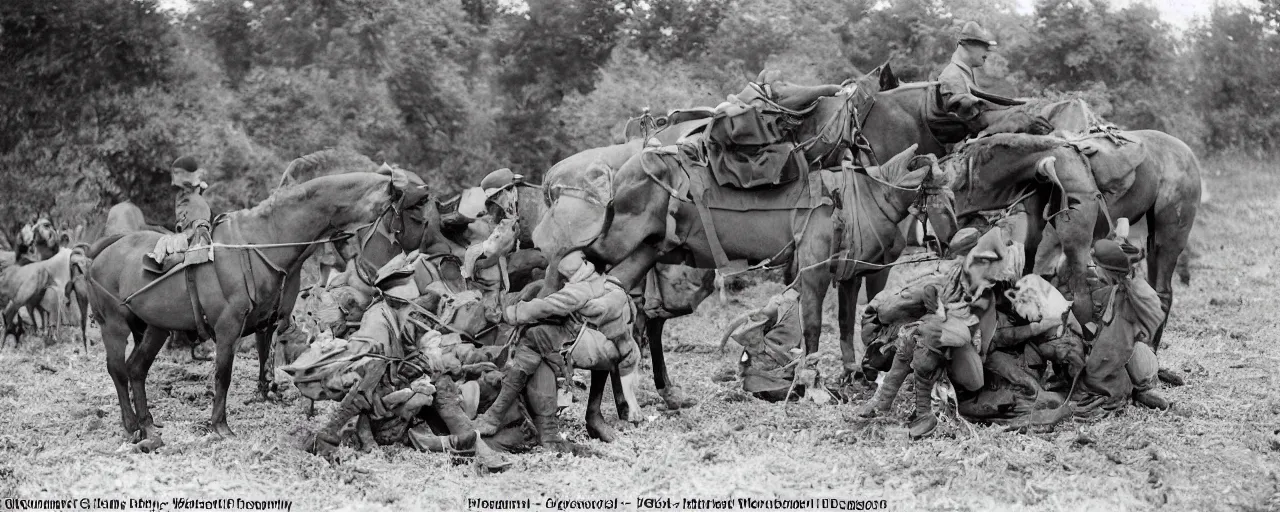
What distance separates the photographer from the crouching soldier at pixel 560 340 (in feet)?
25.6

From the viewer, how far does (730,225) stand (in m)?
9.60

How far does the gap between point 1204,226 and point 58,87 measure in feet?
51.0

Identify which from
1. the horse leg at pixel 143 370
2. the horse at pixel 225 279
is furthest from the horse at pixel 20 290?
the horse leg at pixel 143 370

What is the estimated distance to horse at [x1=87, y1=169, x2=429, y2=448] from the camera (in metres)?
8.36

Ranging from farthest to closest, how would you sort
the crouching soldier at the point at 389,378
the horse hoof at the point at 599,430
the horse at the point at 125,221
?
the horse at the point at 125,221, the horse hoof at the point at 599,430, the crouching soldier at the point at 389,378

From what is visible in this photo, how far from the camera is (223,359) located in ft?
27.2

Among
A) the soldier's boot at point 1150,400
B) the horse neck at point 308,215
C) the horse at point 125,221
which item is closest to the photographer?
the horse neck at point 308,215

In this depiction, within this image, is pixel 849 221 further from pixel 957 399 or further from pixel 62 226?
pixel 62 226

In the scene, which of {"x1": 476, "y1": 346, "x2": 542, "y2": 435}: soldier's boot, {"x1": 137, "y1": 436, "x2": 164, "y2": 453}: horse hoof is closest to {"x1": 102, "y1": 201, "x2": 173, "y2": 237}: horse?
{"x1": 137, "y1": 436, "x2": 164, "y2": 453}: horse hoof

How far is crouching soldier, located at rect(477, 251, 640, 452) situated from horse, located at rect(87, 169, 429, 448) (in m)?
1.47

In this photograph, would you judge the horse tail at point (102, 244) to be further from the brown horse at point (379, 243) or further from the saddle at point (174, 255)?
the brown horse at point (379, 243)

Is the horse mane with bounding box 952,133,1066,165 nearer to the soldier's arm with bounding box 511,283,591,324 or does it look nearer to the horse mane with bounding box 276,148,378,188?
the soldier's arm with bounding box 511,283,591,324

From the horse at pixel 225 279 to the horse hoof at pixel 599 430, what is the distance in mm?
2021

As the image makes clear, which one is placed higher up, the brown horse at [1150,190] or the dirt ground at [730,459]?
the brown horse at [1150,190]
